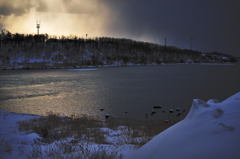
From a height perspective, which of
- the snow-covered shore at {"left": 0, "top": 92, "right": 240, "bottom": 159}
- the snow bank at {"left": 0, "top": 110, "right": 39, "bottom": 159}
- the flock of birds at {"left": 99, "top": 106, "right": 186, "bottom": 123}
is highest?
the snow-covered shore at {"left": 0, "top": 92, "right": 240, "bottom": 159}

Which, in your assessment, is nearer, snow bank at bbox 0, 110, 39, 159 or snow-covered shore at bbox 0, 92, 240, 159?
snow-covered shore at bbox 0, 92, 240, 159

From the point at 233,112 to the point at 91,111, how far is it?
11.8m

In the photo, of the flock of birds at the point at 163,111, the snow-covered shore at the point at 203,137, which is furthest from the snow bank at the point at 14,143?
the flock of birds at the point at 163,111

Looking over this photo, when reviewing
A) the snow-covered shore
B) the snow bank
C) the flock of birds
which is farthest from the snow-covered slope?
the flock of birds

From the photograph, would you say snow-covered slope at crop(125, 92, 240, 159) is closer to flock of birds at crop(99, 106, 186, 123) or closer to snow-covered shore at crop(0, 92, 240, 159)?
snow-covered shore at crop(0, 92, 240, 159)

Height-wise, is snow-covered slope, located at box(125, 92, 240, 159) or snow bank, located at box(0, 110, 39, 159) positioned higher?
snow-covered slope, located at box(125, 92, 240, 159)

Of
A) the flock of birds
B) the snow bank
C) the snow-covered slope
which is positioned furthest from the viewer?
the flock of birds

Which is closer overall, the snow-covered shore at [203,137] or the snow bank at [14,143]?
the snow-covered shore at [203,137]

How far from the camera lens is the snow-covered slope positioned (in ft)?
8.14

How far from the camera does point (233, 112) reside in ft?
9.83

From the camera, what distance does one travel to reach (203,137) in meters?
2.72

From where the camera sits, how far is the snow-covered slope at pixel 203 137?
2482 millimetres

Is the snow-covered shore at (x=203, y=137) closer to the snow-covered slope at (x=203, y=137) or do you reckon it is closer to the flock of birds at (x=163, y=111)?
the snow-covered slope at (x=203, y=137)

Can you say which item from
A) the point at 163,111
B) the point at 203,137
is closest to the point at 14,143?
the point at 203,137
